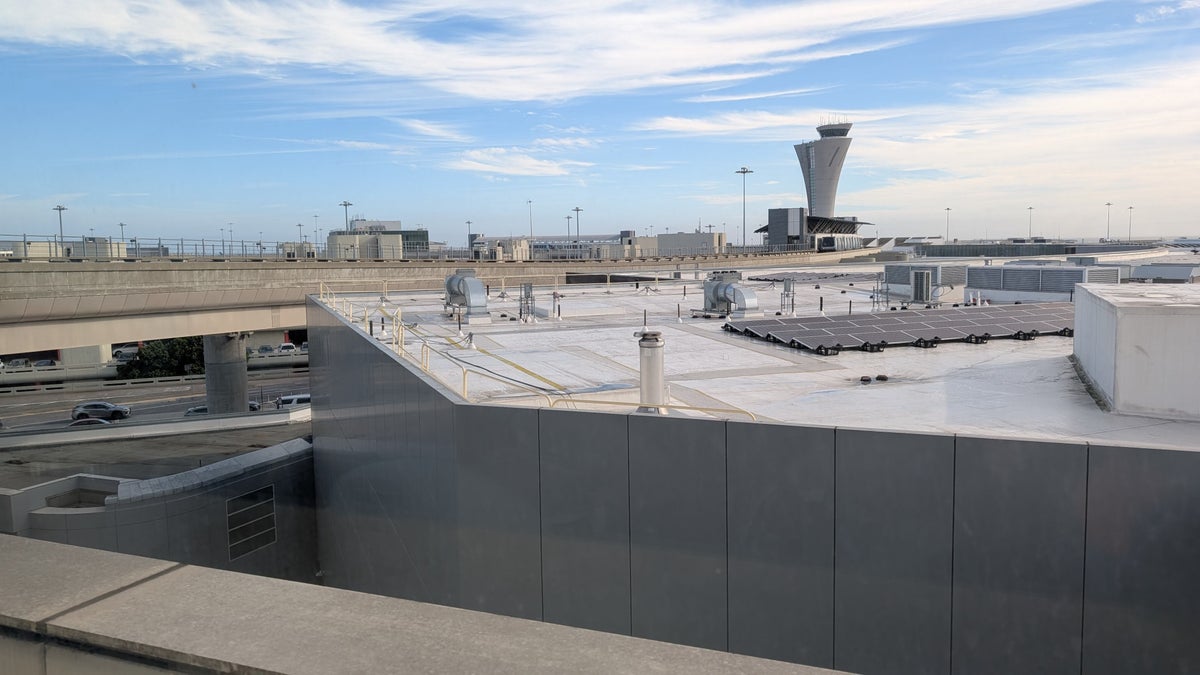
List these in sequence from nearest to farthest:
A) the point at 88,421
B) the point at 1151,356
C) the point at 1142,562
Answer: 1. the point at 1142,562
2. the point at 1151,356
3. the point at 88,421

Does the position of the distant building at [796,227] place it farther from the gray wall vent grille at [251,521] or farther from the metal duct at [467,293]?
the gray wall vent grille at [251,521]

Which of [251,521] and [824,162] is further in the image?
[824,162]

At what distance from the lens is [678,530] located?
9312 millimetres

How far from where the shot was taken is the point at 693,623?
9266 mm

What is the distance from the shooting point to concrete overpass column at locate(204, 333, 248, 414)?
1885 inches

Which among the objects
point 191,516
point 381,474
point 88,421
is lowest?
point 88,421

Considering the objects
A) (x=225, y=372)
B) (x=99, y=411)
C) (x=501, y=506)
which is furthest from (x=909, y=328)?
(x=99, y=411)

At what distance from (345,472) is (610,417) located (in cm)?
1419

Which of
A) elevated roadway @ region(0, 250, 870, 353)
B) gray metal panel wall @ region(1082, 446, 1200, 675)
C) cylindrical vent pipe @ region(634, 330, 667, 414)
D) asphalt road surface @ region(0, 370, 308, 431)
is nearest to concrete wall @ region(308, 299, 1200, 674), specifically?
gray metal panel wall @ region(1082, 446, 1200, 675)

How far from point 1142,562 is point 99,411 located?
5553 centimetres

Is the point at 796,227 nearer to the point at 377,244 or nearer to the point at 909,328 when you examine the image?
the point at 377,244

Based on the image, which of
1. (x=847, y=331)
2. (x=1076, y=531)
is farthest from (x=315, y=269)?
(x=1076, y=531)

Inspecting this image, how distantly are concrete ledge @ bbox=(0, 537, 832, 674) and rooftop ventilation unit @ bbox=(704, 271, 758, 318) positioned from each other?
1980 centimetres

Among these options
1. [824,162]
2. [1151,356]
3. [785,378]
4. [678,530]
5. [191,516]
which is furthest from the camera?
[824,162]
